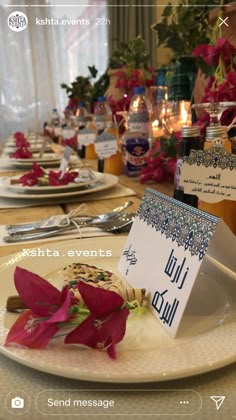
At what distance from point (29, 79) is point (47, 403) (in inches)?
109

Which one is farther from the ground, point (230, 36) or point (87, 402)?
point (230, 36)

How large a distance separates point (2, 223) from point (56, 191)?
0.76 ft

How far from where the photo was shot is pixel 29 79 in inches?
110

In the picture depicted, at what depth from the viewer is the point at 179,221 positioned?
0.37m

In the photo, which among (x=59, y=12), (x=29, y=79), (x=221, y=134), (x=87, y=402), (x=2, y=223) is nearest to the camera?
(x=87, y=402)

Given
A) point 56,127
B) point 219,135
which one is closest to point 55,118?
point 56,127

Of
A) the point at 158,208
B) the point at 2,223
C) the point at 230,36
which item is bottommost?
the point at 2,223

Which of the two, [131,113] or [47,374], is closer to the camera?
[47,374]

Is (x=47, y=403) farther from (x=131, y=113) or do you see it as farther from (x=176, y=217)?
(x=131, y=113)

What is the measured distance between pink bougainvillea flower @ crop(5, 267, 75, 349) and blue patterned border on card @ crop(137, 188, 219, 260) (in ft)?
0.34

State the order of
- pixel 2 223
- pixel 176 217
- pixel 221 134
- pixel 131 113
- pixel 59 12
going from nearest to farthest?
pixel 176 217
pixel 221 134
pixel 2 223
pixel 59 12
pixel 131 113

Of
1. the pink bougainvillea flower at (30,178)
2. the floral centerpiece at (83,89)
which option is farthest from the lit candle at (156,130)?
the floral centerpiece at (83,89)

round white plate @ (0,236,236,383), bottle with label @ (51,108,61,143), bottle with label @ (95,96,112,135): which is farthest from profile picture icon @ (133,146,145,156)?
bottle with label @ (51,108,61,143)

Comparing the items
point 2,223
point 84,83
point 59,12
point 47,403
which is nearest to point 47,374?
point 47,403
